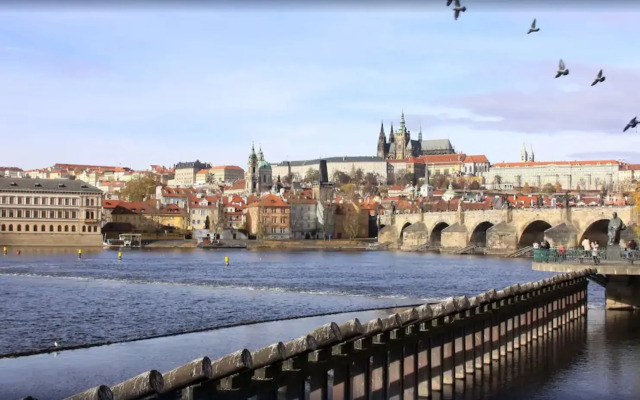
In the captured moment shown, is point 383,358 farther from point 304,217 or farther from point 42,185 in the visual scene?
point 304,217

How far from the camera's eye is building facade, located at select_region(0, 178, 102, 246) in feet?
386

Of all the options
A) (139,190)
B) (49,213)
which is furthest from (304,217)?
(49,213)

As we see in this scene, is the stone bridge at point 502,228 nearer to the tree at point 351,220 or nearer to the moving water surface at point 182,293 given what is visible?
the tree at point 351,220

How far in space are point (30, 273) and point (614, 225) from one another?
131 feet

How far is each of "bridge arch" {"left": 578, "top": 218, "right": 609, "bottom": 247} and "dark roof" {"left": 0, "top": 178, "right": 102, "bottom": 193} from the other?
62383 millimetres

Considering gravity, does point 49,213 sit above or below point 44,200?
below

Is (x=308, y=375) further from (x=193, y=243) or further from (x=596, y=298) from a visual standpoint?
(x=193, y=243)

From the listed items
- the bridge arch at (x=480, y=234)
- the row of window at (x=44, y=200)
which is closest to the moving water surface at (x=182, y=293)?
the bridge arch at (x=480, y=234)

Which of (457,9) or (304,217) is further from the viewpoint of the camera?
(304,217)

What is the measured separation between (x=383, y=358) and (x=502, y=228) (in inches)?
3636

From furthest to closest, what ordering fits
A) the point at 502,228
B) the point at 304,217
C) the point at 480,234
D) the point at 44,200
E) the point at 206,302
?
the point at 304,217
the point at 44,200
the point at 480,234
the point at 502,228
the point at 206,302

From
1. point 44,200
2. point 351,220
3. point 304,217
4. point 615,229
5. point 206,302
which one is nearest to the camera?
point 615,229

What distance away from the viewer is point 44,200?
12050 centimetres

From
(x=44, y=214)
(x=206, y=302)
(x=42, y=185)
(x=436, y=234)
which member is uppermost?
(x=42, y=185)
